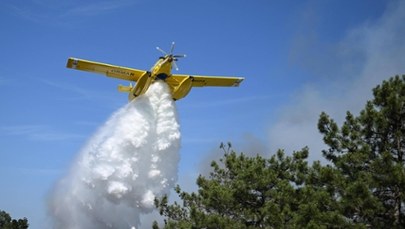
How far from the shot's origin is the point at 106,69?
2936 centimetres

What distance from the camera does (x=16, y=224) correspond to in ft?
173

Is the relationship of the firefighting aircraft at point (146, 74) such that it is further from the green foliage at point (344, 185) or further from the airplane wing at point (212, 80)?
Answer: the green foliage at point (344, 185)

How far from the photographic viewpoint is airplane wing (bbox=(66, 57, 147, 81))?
28263mm

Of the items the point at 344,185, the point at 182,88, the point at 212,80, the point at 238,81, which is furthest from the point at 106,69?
the point at 344,185

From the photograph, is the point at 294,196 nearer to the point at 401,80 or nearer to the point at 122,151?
the point at 401,80

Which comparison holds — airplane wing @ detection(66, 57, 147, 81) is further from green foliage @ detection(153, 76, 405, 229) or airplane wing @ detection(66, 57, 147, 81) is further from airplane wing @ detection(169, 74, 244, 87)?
green foliage @ detection(153, 76, 405, 229)

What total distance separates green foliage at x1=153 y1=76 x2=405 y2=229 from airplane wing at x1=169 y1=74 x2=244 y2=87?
10258 mm

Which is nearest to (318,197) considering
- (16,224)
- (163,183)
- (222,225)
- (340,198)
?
(340,198)

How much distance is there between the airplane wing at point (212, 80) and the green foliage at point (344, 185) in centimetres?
1026

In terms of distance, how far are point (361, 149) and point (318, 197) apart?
8.18ft

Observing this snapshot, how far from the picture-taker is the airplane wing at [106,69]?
28.3 metres

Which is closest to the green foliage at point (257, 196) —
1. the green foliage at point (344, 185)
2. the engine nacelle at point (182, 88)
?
the green foliage at point (344, 185)

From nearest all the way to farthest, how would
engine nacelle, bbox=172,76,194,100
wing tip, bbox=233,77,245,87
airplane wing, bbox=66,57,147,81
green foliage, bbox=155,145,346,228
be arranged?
green foliage, bbox=155,145,346,228 < airplane wing, bbox=66,57,147,81 < engine nacelle, bbox=172,76,194,100 < wing tip, bbox=233,77,245,87

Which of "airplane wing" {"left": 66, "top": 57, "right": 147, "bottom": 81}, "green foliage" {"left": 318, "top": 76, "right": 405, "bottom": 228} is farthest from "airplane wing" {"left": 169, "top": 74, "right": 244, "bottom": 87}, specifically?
"green foliage" {"left": 318, "top": 76, "right": 405, "bottom": 228}
